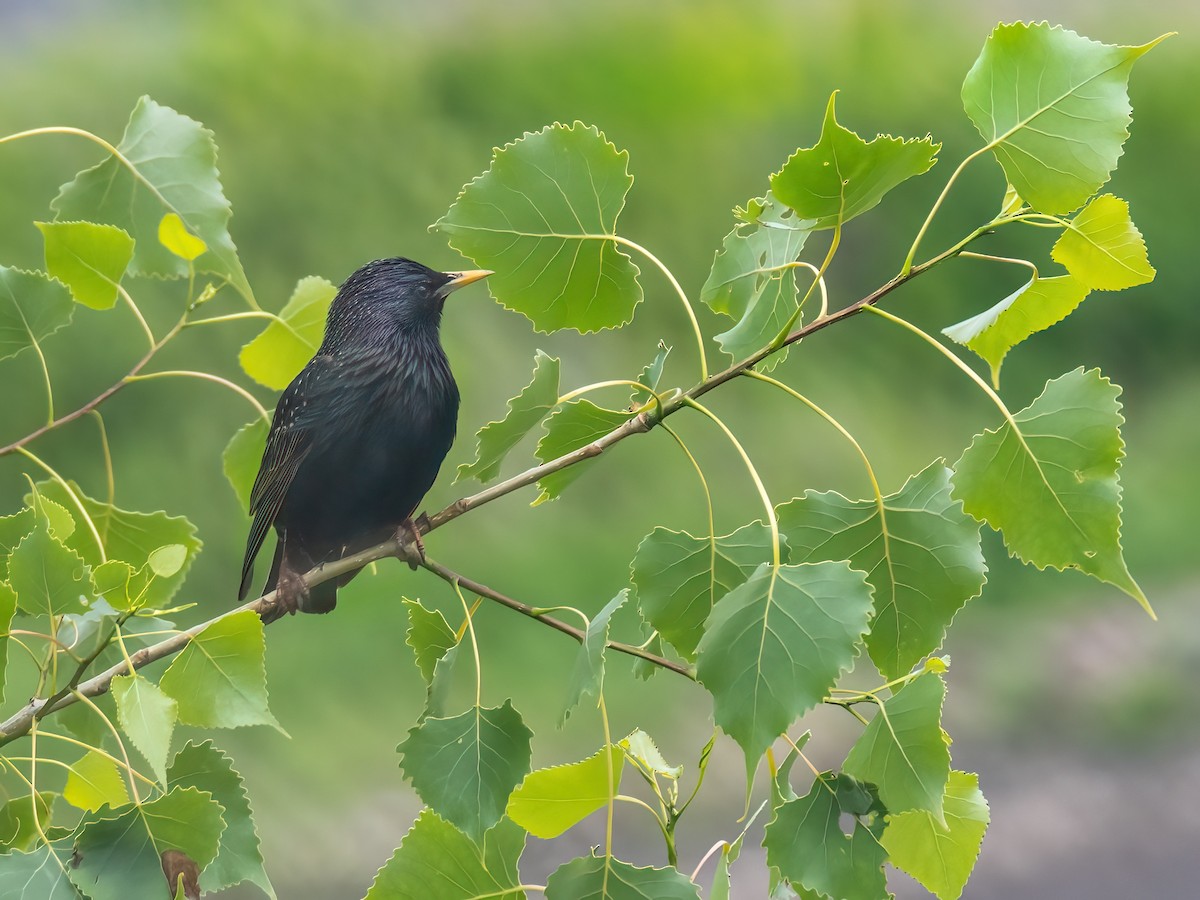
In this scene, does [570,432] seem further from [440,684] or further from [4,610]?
[4,610]

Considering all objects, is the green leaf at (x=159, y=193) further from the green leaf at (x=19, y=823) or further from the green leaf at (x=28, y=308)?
the green leaf at (x=19, y=823)

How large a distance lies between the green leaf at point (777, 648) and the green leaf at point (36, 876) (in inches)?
14.8

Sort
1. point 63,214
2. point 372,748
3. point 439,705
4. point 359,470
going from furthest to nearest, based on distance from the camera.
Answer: point 372,748 → point 359,470 → point 63,214 → point 439,705

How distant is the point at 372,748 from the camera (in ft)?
13.6

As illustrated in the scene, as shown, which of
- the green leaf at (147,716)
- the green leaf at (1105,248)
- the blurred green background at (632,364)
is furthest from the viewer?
the blurred green background at (632,364)

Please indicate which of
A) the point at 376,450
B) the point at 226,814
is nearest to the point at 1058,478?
the point at 226,814

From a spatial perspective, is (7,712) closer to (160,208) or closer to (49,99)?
(49,99)

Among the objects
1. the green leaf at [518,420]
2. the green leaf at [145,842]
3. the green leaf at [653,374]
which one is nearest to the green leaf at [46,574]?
the green leaf at [145,842]

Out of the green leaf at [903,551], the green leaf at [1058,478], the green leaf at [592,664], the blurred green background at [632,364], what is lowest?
the blurred green background at [632,364]

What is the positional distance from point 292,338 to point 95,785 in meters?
0.39

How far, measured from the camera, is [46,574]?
778 mm

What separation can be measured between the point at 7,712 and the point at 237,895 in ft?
2.69

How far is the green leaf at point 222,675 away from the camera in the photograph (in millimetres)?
764

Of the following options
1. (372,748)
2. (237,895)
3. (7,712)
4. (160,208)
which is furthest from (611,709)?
(160,208)
